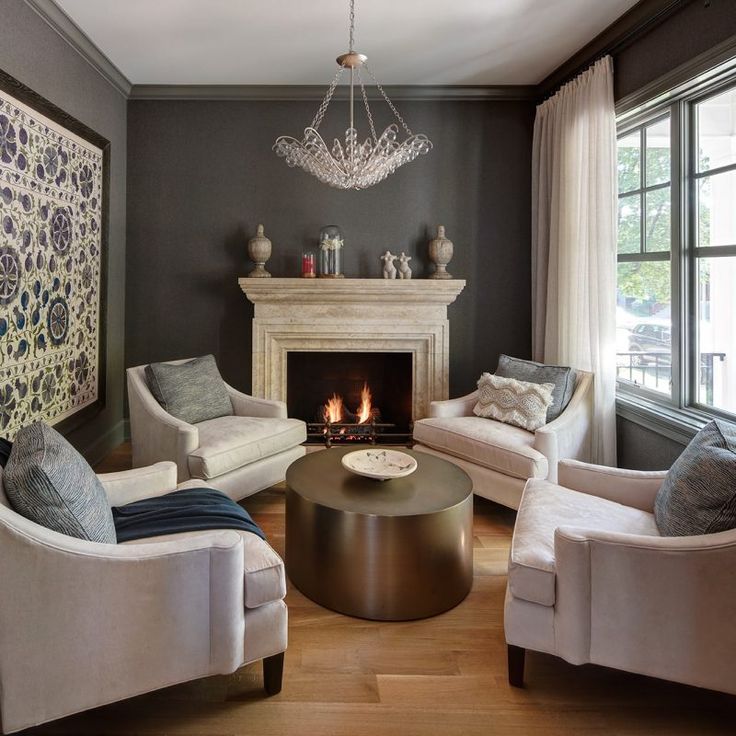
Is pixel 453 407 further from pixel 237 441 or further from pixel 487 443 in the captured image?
pixel 237 441

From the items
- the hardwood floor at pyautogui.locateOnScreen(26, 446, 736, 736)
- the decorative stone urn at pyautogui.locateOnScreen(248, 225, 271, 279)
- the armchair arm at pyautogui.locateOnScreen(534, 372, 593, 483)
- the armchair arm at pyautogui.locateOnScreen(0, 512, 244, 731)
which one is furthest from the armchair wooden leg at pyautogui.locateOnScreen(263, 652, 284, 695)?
the decorative stone urn at pyautogui.locateOnScreen(248, 225, 271, 279)

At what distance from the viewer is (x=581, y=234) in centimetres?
385

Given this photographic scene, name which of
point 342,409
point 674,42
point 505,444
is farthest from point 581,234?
point 342,409

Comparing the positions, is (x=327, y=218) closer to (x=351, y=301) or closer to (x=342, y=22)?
(x=351, y=301)

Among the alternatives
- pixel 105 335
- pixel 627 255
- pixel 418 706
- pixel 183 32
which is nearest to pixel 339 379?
pixel 105 335

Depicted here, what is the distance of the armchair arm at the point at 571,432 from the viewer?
3.14 m

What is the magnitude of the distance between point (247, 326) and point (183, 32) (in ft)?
6.90

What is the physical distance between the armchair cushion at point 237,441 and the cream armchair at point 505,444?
865mm

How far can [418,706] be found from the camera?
6.02 ft

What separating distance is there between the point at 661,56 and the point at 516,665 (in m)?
3.18

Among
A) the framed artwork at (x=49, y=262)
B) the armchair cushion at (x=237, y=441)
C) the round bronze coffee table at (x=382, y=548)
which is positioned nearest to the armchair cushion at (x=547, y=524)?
the round bronze coffee table at (x=382, y=548)

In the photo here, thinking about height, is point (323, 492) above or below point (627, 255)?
below

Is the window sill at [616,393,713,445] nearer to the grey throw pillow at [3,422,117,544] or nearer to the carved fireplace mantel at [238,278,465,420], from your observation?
the carved fireplace mantel at [238,278,465,420]

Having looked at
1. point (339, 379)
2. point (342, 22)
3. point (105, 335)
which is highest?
point (342, 22)
